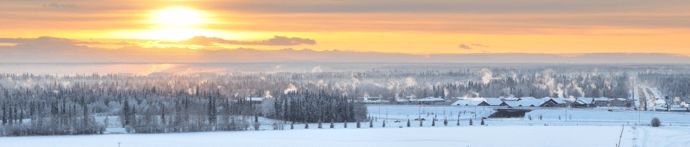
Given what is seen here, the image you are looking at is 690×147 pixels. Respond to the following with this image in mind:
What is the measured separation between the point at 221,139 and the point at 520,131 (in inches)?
1649

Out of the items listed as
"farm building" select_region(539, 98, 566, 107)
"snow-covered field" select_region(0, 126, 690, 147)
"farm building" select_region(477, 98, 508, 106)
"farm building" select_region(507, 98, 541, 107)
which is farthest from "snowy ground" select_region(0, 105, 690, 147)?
"farm building" select_region(539, 98, 566, 107)

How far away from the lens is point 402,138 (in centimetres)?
9219

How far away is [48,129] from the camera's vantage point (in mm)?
109688

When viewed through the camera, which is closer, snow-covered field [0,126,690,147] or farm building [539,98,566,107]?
snow-covered field [0,126,690,147]

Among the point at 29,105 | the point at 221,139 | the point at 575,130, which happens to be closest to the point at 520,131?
the point at 575,130

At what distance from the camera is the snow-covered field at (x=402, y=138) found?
8512cm

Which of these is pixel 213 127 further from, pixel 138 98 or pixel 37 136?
pixel 138 98

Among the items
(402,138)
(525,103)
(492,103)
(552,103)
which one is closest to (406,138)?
(402,138)

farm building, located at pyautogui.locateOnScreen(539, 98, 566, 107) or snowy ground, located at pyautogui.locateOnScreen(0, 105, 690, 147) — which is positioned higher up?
snowy ground, located at pyautogui.locateOnScreen(0, 105, 690, 147)

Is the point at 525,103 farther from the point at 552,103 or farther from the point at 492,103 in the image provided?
the point at 492,103

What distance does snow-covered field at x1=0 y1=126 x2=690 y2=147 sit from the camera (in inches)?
3351

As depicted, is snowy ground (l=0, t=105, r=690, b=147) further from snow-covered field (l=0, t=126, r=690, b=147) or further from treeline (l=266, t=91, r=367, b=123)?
treeline (l=266, t=91, r=367, b=123)

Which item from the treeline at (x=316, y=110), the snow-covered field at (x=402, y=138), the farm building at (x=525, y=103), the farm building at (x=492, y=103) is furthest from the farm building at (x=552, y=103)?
the snow-covered field at (x=402, y=138)

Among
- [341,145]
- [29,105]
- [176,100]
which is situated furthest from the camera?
[176,100]
